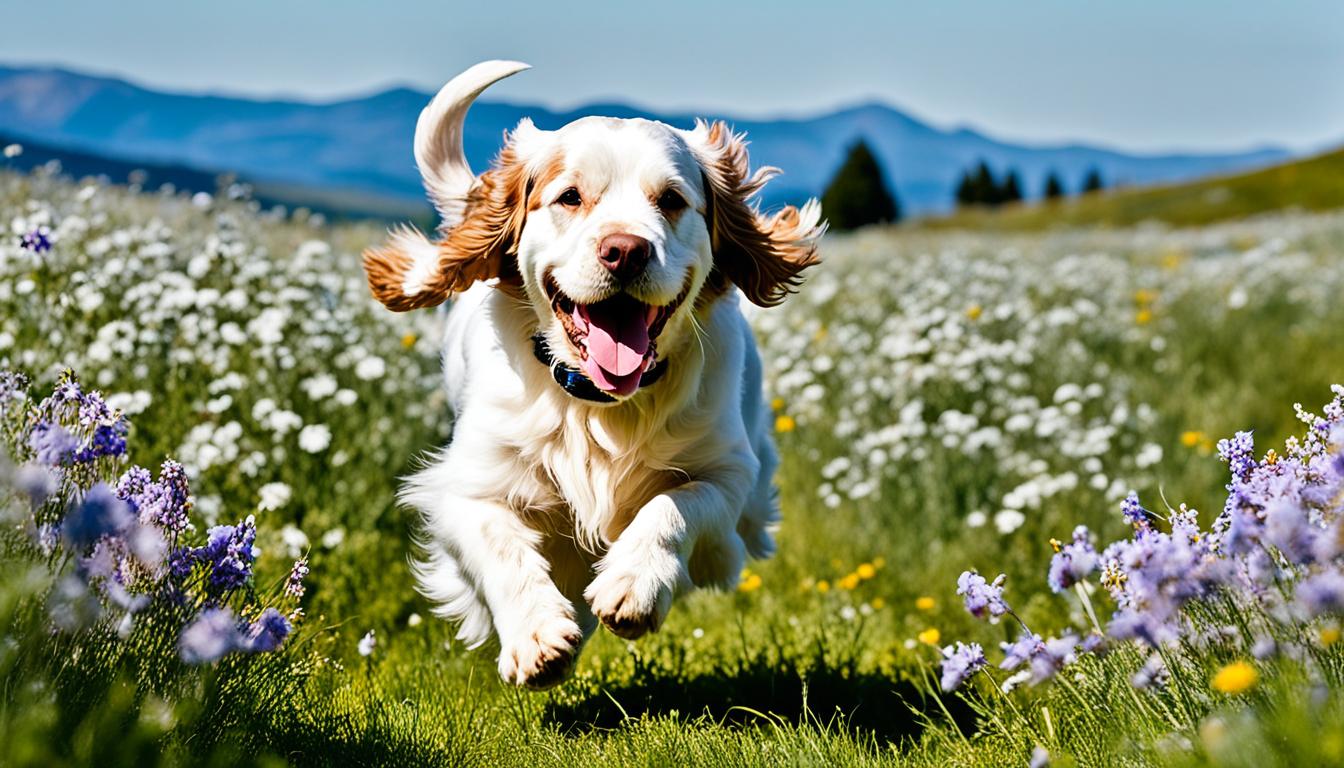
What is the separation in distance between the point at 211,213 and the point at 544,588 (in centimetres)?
414

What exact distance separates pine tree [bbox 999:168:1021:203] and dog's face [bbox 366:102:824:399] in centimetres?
8615

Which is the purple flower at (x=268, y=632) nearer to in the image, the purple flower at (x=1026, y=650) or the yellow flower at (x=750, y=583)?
the purple flower at (x=1026, y=650)

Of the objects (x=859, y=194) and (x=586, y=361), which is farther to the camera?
(x=859, y=194)

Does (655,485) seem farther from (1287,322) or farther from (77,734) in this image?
(1287,322)

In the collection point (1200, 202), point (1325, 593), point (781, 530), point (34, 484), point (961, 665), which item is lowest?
point (1200, 202)

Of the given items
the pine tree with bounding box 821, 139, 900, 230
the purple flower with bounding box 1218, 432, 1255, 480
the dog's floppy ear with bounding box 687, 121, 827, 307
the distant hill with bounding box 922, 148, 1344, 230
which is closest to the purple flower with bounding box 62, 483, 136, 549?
the purple flower with bounding box 1218, 432, 1255, 480

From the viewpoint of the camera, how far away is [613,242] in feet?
9.26

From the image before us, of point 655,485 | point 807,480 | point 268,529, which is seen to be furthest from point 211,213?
point 655,485

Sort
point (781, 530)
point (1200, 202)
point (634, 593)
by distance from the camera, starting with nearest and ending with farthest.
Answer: point (634, 593) → point (781, 530) → point (1200, 202)

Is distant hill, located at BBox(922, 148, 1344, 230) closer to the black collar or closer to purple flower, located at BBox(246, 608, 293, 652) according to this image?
the black collar

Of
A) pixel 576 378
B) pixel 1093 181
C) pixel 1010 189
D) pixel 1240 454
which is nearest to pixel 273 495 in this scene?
pixel 576 378

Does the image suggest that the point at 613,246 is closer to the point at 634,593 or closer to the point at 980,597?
the point at 634,593

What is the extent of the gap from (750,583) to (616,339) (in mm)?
1927

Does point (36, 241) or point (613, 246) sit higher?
point (613, 246)
